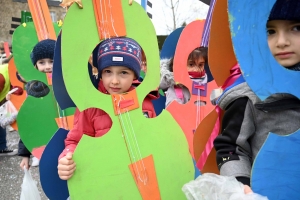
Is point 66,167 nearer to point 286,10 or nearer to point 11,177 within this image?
point 286,10

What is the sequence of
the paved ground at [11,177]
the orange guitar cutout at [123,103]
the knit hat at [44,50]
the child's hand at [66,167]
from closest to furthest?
the child's hand at [66,167]
the orange guitar cutout at [123,103]
the knit hat at [44,50]
the paved ground at [11,177]

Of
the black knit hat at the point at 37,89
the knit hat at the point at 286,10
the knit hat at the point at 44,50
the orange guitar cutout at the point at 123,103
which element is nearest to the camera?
the knit hat at the point at 286,10

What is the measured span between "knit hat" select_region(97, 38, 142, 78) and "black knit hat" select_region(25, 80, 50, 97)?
0.92m

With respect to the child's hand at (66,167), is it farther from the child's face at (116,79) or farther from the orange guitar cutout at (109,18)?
the orange guitar cutout at (109,18)

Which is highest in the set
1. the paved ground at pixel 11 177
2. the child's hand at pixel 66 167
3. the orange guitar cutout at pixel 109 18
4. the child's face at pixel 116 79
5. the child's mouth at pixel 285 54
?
the orange guitar cutout at pixel 109 18

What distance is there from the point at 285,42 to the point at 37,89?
1.70m

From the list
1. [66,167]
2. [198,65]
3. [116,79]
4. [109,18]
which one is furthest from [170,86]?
[66,167]

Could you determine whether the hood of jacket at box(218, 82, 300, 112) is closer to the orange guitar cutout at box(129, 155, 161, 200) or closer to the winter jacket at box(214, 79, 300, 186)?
the winter jacket at box(214, 79, 300, 186)

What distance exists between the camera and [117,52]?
3.96 feet

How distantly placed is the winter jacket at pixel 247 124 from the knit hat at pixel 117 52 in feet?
1.68

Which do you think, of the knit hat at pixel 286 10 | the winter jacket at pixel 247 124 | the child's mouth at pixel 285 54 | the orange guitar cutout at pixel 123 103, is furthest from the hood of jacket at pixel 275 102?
the orange guitar cutout at pixel 123 103

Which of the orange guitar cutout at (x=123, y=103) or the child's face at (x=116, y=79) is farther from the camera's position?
the child's face at (x=116, y=79)

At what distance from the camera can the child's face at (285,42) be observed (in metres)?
0.82

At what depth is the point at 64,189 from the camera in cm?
126
